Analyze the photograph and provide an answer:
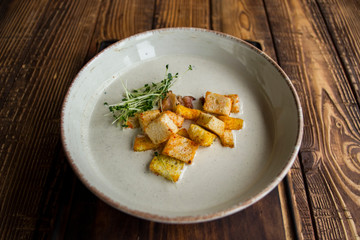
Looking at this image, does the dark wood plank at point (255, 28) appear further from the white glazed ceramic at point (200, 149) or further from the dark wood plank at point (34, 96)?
the dark wood plank at point (34, 96)

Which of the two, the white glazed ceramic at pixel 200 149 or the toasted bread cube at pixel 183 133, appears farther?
the toasted bread cube at pixel 183 133

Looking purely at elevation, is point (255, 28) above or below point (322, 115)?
above

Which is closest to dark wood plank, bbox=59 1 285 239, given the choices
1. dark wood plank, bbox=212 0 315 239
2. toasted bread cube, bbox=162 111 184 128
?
dark wood plank, bbox=212 0 315 239

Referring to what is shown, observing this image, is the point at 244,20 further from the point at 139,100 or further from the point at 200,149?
the point at 200,149

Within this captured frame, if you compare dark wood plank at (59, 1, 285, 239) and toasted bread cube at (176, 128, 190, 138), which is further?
toasted bread cube at (176, 128, 190, 138)

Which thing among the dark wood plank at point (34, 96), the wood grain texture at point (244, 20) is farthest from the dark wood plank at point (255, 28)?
the dark wood plank at point (34, 96)

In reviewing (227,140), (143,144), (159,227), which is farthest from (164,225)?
(227,140)

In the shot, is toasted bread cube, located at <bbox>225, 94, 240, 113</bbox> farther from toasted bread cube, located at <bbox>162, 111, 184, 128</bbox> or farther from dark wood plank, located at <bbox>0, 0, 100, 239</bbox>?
dark wood plank, located at <bbox>0, 0, 100, 239</bbox>
